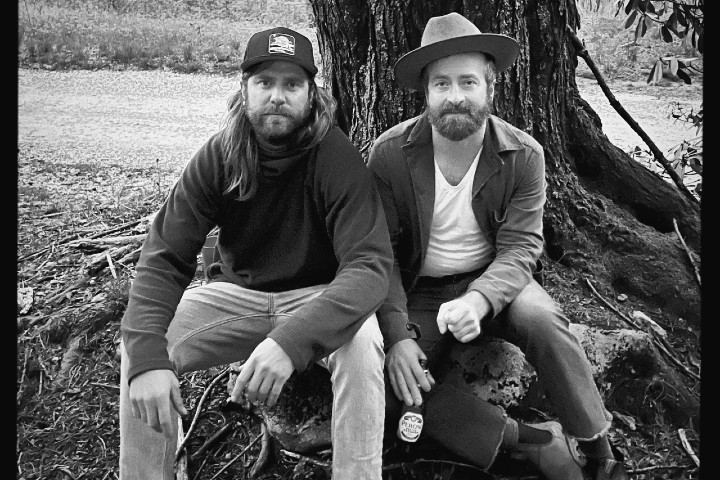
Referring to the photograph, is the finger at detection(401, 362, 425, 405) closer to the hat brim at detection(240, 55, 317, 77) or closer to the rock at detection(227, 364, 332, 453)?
the rock at detection(227, 364, 332, 453)

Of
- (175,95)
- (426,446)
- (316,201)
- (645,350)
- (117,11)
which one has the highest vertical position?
(117,11)

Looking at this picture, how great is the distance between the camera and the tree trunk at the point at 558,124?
331 centimetres

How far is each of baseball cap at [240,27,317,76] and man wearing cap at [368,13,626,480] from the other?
42 centimetres

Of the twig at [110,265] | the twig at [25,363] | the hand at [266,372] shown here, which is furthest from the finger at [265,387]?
the twig at [110,265]

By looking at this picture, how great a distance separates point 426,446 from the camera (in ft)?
9.12

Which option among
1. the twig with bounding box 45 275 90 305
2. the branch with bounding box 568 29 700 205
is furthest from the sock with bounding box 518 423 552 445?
the twig with bounding box 45 275 90 305

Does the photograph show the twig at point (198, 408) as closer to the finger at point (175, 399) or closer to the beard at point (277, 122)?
the finger at point (175, 399)

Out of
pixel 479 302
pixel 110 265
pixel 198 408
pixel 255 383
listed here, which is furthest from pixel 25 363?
pixel 479 302

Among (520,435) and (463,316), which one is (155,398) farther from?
(520,435)

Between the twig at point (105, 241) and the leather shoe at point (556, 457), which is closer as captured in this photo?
the leather shoe at point (556, 457)

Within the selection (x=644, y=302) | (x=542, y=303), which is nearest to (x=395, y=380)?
(x=542, y=303)

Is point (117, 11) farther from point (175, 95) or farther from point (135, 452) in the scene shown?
point (135, 452)

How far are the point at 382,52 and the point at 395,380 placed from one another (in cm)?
152

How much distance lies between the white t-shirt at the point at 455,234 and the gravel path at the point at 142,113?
2213 mm
